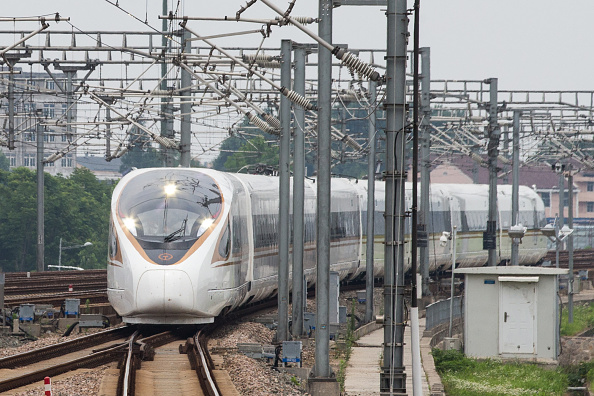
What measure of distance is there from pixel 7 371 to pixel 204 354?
3.28 meters

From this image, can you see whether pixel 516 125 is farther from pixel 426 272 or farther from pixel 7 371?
pixel 7 371

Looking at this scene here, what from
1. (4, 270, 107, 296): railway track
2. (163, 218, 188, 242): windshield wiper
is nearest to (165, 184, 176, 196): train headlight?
(163, 218, 188, 242): windshield wiper

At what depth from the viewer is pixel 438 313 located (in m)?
29.9

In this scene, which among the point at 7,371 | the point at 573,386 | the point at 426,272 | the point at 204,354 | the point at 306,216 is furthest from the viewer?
the point at 426,272

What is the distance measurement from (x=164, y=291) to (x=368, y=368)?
12.8 ft

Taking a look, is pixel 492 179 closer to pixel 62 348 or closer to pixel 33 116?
pixel 62 348

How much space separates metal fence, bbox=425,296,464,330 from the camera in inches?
1093

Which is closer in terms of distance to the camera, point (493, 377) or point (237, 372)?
point (237, 372)

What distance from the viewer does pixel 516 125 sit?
42500 mm

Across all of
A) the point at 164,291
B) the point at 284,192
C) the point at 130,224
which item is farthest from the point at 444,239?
the point at 164,291

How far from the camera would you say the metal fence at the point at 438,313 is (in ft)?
91.0

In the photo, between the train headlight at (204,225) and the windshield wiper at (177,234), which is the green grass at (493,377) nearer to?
the train headlight at (204,225)

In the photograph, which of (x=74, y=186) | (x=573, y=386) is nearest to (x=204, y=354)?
(x=573, y=386)

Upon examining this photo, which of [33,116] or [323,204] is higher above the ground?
[33,116]
